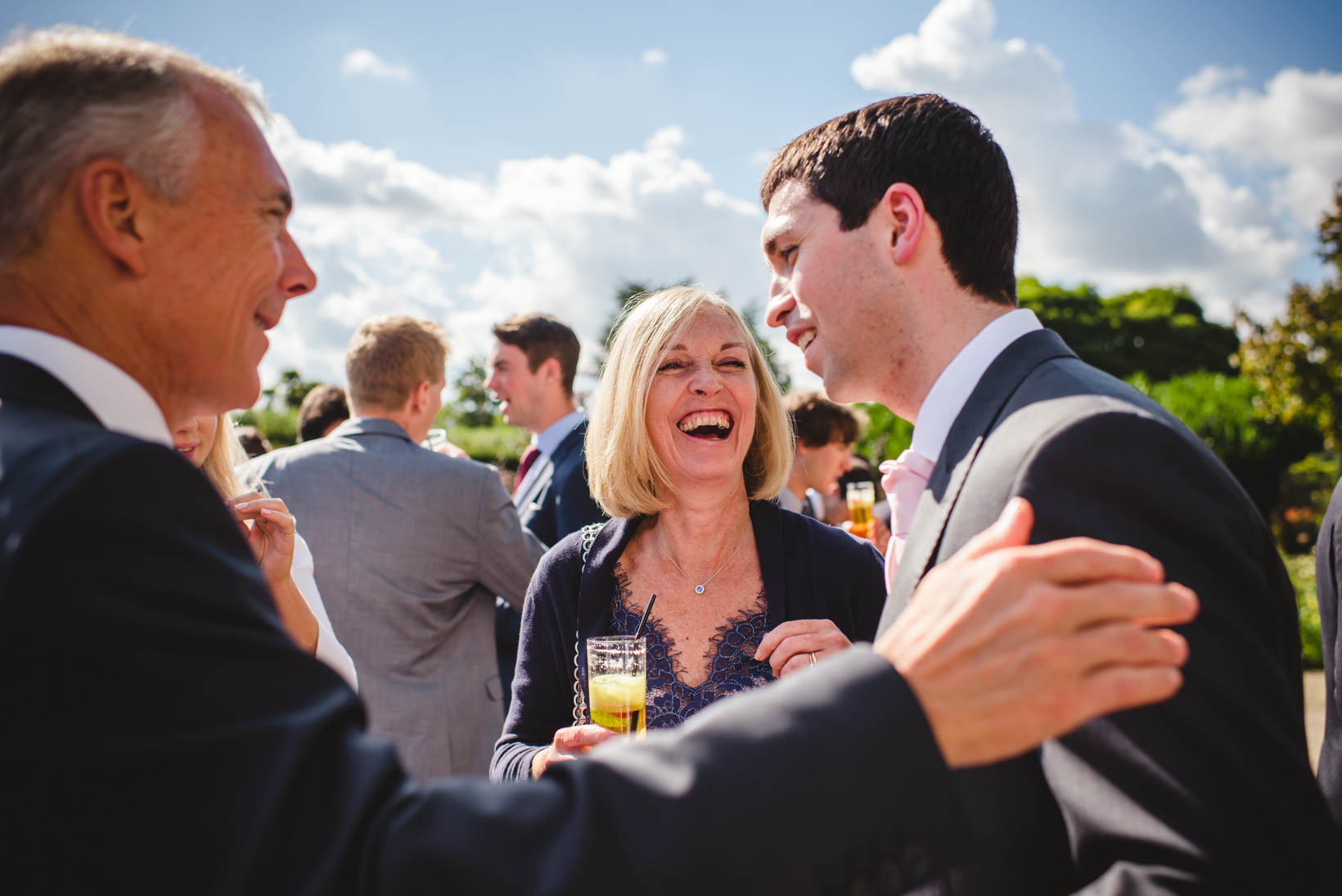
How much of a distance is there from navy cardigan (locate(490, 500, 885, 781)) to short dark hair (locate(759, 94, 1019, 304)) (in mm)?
1364

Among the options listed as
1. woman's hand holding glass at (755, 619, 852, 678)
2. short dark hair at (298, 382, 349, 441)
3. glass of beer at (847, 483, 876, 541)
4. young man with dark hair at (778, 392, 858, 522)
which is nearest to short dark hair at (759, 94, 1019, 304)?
woman's hand holding glass at (755, 619, 852, 678)

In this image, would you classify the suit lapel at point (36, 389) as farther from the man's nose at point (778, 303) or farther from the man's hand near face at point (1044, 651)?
the man's nose at point (778, 303)

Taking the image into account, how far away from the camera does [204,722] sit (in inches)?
36.8

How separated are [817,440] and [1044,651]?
598cm

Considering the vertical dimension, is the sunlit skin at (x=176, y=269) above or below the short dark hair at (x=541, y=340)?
below

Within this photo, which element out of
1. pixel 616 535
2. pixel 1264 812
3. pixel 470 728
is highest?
pixel 616 535

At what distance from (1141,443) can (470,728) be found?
4.32 metres

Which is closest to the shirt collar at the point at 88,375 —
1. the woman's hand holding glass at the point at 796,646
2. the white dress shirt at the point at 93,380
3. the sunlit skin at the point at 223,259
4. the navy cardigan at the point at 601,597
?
the white dress shirt at the point at 93,380

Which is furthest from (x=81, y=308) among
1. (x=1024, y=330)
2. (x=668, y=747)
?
(x=1024, y=330)

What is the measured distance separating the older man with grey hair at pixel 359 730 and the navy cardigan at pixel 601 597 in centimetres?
197

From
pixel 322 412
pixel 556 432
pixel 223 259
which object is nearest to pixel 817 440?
pixel 556 432

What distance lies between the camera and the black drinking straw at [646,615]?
9.68 feet

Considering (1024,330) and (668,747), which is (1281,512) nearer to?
(1024,330)

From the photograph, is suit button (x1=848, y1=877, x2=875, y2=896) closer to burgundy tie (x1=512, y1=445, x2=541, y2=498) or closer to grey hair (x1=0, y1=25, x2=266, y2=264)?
grey hair (x1=0, y1=25, x2=266, y2=264)
